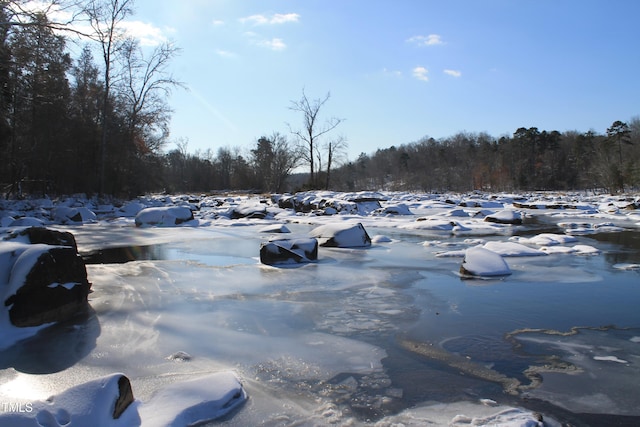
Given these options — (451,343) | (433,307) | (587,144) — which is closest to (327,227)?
(433,307)

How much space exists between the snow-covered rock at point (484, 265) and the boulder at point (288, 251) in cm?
273

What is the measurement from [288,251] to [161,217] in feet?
30.4

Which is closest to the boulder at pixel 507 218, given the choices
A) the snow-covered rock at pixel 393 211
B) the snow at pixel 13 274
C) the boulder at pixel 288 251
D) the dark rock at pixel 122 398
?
the snow-covered rock at pixel 393 211

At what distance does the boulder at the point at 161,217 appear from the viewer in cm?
1562

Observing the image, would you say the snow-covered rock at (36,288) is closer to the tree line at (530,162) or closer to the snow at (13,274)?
the snow at (13,274)

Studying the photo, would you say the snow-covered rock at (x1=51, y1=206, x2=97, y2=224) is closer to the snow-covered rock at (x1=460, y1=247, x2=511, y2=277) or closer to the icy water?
the icy water

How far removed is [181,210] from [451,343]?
46.9 ft

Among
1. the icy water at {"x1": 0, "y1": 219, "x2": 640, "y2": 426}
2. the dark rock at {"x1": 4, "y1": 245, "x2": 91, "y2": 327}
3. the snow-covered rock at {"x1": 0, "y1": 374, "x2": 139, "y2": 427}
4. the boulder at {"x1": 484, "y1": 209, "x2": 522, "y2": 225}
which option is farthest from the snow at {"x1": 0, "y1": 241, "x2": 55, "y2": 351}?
the boulder at {"x1": 484, "y1": 209, "x2": 522, "y2": 225}

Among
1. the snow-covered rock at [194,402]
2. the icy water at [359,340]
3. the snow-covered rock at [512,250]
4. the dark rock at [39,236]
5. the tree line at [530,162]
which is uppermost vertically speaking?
the tree line at [530,162]

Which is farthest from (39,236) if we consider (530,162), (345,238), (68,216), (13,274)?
(530,162)

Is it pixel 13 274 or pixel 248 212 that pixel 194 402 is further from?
pixel 248 212

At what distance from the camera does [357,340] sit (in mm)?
3975

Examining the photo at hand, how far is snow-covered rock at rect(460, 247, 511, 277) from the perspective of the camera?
6.80m

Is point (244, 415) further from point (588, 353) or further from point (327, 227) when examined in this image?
point (327, 227)
